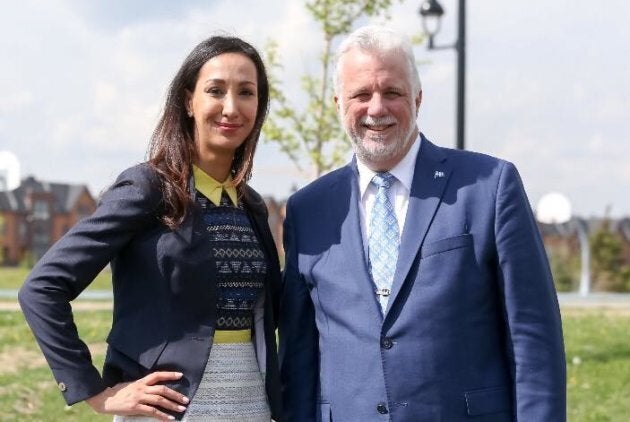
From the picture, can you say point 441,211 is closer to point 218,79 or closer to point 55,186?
point 218,79

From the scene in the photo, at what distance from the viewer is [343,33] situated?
48.0 ft

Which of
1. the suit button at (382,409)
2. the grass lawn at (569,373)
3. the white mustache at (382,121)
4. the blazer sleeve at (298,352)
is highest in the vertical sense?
the white mustache at (382,121)

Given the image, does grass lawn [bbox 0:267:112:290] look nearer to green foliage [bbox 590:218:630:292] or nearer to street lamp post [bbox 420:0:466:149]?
green foliage [bbox 590:218:630:292]

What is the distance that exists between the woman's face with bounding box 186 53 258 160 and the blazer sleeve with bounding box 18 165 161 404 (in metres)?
0.34

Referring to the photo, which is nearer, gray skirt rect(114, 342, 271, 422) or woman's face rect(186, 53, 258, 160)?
gray skirt rect(114, 342, 271, 422)

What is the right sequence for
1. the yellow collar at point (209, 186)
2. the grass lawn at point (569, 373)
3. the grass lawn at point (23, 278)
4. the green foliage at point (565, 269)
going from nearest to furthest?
the yellow collar at point (209, 186), the grass lawn at point (569, 373), the green foliage at point (565, 269), the grass lawn at point (23, 278)

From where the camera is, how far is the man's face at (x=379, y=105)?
3.62m

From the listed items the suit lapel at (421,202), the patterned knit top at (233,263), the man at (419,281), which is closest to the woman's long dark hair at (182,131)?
the patterned knit top at (233,263)

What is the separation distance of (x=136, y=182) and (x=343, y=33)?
1131cm

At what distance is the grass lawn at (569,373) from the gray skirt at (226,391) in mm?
5094

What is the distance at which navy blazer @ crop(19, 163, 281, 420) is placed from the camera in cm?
352

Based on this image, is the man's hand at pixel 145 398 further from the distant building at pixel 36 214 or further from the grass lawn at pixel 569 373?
the distant building at pixel 36 214

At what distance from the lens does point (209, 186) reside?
12.5ft

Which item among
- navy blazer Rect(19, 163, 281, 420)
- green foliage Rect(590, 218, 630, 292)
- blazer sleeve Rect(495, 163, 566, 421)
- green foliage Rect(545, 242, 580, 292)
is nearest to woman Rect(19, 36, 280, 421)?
navy blazer Rect(19, 163, 281, 420)
